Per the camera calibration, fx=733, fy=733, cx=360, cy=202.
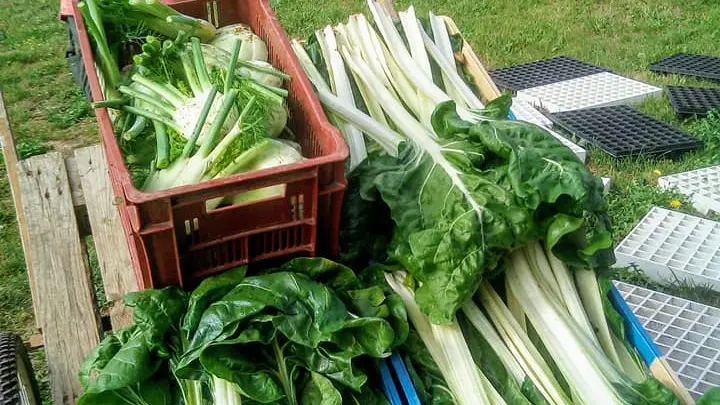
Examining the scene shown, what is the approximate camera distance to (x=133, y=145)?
2.14 m

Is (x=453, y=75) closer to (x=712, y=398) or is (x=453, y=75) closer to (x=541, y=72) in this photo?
(x=712, y=398)

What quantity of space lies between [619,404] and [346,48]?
180 centimetres

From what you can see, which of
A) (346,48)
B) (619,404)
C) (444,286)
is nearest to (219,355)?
(444,286)

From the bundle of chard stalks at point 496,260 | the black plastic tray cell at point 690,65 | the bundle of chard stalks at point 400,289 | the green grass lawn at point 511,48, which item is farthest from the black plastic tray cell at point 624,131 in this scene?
the bundle of chard stalks at point 400,289

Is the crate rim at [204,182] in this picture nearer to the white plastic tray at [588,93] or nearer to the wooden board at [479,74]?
the wooden board at [479,74]

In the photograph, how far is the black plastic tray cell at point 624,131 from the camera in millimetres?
4328

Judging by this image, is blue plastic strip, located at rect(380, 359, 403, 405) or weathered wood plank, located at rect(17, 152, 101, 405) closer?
blue plastic strip, located at rect(380, 359, 403, 405)

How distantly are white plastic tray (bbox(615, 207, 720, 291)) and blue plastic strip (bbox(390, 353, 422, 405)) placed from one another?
1.96 meters

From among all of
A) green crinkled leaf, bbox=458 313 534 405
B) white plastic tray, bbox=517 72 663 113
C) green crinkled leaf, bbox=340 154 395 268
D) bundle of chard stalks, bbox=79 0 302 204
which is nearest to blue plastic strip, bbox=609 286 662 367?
green crinkled leaf, bbox=458 313 534 405

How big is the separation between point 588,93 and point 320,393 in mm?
3815

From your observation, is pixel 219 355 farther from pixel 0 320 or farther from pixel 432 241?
pixel 0 320

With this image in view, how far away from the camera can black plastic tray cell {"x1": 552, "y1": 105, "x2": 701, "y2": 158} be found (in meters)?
4.33

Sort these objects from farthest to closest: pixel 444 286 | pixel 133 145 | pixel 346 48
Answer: pixel 346 48 → pixel 133 145 → pixel 444 286

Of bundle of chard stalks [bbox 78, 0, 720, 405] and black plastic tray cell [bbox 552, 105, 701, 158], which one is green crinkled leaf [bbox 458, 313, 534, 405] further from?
black plastic tray cell [bbox 552, 105, 701, 158]
